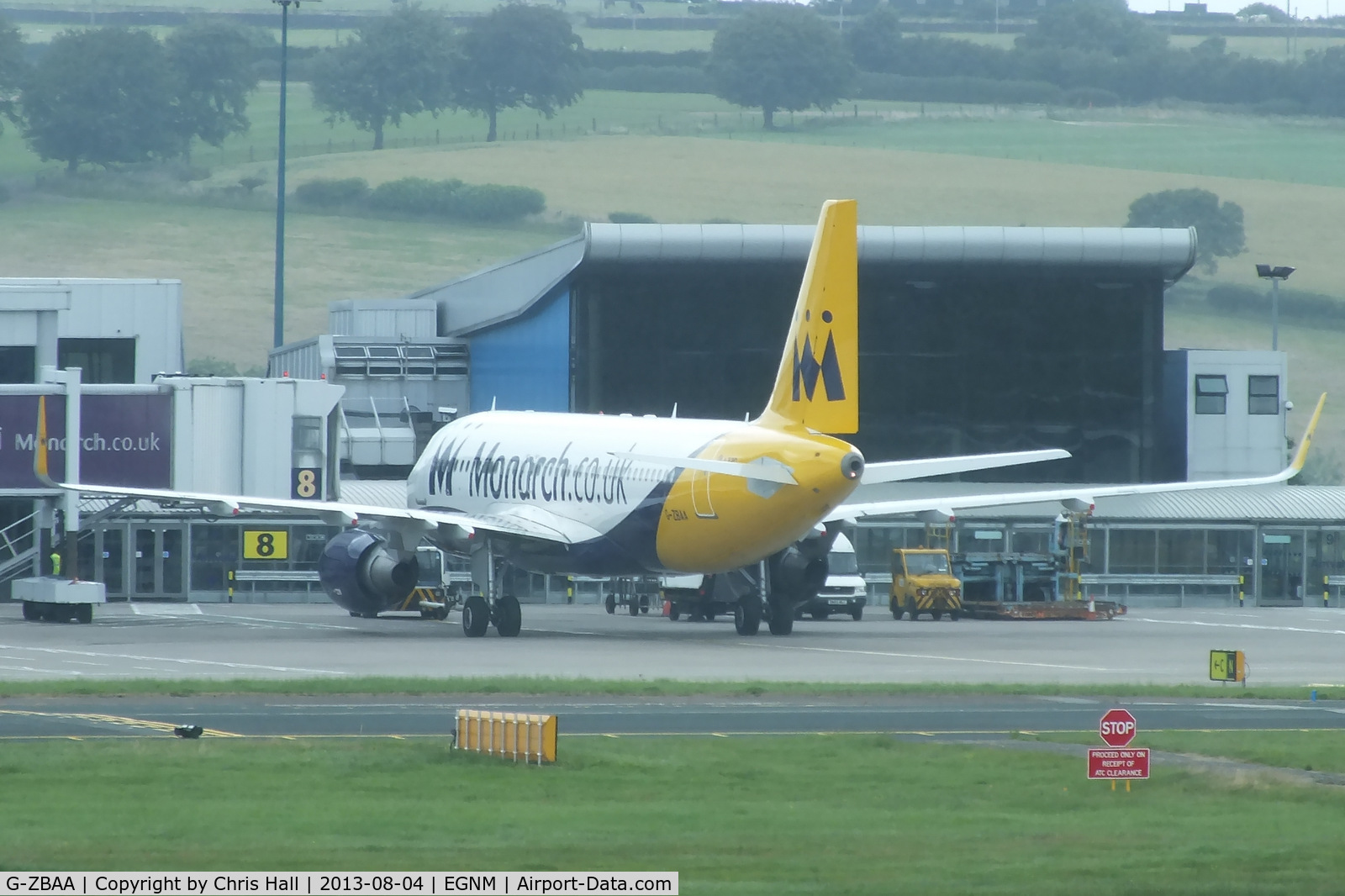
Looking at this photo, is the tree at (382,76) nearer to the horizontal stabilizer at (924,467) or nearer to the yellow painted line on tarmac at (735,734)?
the horizontal stabilizer at (924,467)

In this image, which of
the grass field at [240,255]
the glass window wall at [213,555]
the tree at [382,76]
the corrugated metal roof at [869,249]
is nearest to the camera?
the glass window wall at [213,555]

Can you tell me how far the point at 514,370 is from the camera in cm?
7938

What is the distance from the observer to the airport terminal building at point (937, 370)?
242 feet

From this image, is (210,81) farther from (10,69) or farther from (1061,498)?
(1061,498)

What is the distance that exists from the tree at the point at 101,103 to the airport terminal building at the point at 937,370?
102895 mm

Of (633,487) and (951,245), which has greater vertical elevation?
(951,245)

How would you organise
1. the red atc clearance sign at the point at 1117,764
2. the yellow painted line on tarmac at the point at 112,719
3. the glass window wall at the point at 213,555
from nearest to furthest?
the red atc clearance sign at the point at 1117,764, the yellow painted line on tarmac at the point at 112,719, the glass window wall at the point at 213,555

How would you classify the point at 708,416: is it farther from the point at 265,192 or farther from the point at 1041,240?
the point at 265,192

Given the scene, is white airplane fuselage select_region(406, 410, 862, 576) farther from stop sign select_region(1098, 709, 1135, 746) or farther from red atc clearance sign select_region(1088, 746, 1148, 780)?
red atc clearance sign select_region(1088, 746, 1148, 780)

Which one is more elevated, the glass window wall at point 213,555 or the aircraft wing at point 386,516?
the aircraft wing at point 386,516

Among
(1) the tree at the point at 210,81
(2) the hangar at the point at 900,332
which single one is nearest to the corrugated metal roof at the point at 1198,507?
(2) the hangar at the point at 900,332

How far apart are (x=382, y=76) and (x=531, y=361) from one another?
397 ft

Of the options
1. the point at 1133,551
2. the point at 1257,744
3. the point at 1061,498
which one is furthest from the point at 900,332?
the point at 1257,744

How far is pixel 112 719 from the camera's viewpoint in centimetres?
2923
